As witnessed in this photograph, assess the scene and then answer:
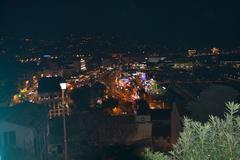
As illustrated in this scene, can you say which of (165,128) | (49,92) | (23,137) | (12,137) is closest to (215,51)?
→ (49,92)

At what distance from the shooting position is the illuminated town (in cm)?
2038

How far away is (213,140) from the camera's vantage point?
12.8 feet

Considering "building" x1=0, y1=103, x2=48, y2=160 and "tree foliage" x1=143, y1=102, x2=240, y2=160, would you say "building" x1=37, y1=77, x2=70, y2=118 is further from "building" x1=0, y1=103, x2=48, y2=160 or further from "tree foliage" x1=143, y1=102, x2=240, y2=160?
"tree foliage" x1=143, y1=102, x2=240, y2=160

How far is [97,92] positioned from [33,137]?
65.0ft

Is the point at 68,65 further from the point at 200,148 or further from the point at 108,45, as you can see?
the point at 200,148

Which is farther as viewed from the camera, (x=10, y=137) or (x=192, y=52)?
(x=192, y=52)

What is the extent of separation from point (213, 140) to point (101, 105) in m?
31.3

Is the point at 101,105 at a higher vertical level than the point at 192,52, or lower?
lower

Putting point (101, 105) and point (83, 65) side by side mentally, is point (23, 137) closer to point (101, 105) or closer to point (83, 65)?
point (101, 105)

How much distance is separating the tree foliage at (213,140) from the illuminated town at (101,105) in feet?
1.49

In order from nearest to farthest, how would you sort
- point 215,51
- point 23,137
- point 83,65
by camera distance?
point 23,137 → point 83,65 → point 215,51

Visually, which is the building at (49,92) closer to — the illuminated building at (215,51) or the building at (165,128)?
the building at (165,128)

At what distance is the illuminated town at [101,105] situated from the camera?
2038 cm

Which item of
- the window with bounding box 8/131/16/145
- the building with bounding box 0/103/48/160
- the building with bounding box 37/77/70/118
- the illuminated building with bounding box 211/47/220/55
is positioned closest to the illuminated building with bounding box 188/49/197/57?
the illuminated building with bounding box 211/47/220/55
